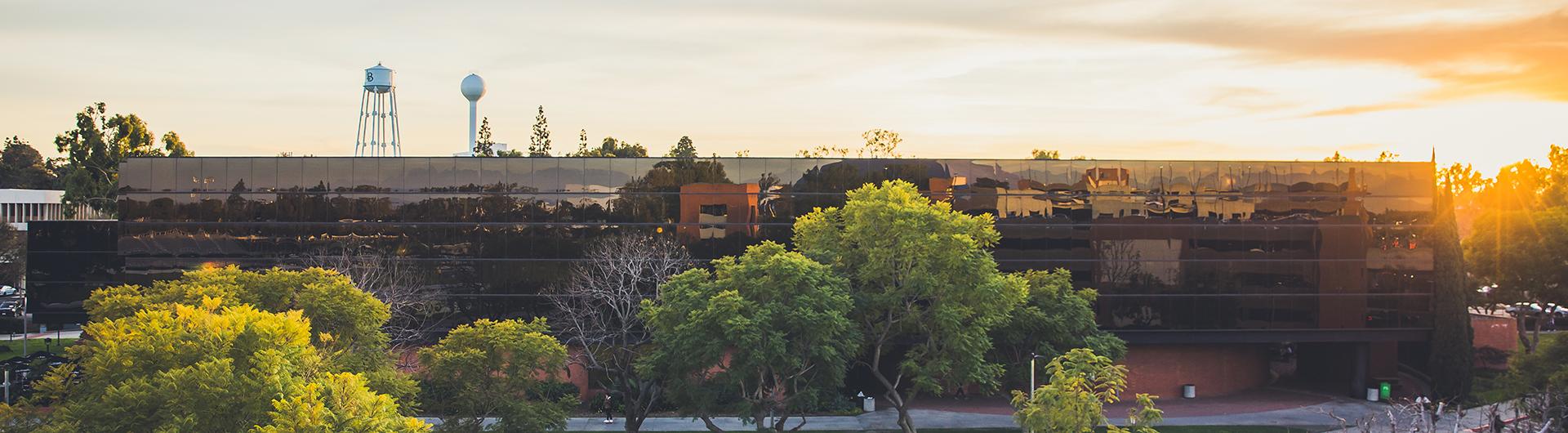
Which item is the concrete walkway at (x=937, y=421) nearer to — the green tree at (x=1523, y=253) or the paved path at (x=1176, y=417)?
the paved path at (x=1176, y=417)

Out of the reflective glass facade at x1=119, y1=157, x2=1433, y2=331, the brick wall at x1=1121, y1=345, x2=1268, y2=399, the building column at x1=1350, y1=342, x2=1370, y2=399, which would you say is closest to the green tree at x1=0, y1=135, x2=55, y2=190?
the reflective glass facade at x1=119, y1=157, x2=1433, y2=331

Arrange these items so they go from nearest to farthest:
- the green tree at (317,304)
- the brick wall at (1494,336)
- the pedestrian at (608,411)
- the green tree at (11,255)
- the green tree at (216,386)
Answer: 1. the green tree at (216,386)
2. the green tree at (317,304)
3. the pedestrian at (608,411)
4. the brick wall at (1494,336)
5. the green tree at (11,255)

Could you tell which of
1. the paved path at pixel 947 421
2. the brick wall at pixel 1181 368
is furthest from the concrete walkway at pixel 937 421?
the brick wall at pixel 1181 368

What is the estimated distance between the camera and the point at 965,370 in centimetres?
3606

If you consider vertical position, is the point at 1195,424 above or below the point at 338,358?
below

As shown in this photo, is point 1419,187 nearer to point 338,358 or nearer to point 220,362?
point 338,358

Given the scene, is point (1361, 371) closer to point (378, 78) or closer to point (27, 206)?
point (378, 78)

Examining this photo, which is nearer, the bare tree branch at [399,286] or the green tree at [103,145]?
the bare tree branch at [399,286]

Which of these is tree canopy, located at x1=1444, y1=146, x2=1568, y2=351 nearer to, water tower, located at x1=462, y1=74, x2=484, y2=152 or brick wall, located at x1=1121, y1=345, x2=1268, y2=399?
brick wall, located at x1=1121, y1=345, x2=1268, y2=399

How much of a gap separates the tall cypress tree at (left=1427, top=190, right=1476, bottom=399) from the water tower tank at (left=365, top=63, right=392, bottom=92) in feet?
194

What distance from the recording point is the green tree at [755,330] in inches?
1323

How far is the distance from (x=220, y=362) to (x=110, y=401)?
2058mm

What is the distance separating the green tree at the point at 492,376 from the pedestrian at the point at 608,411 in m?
11.3

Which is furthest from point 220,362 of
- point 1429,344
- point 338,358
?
point 1429,344
